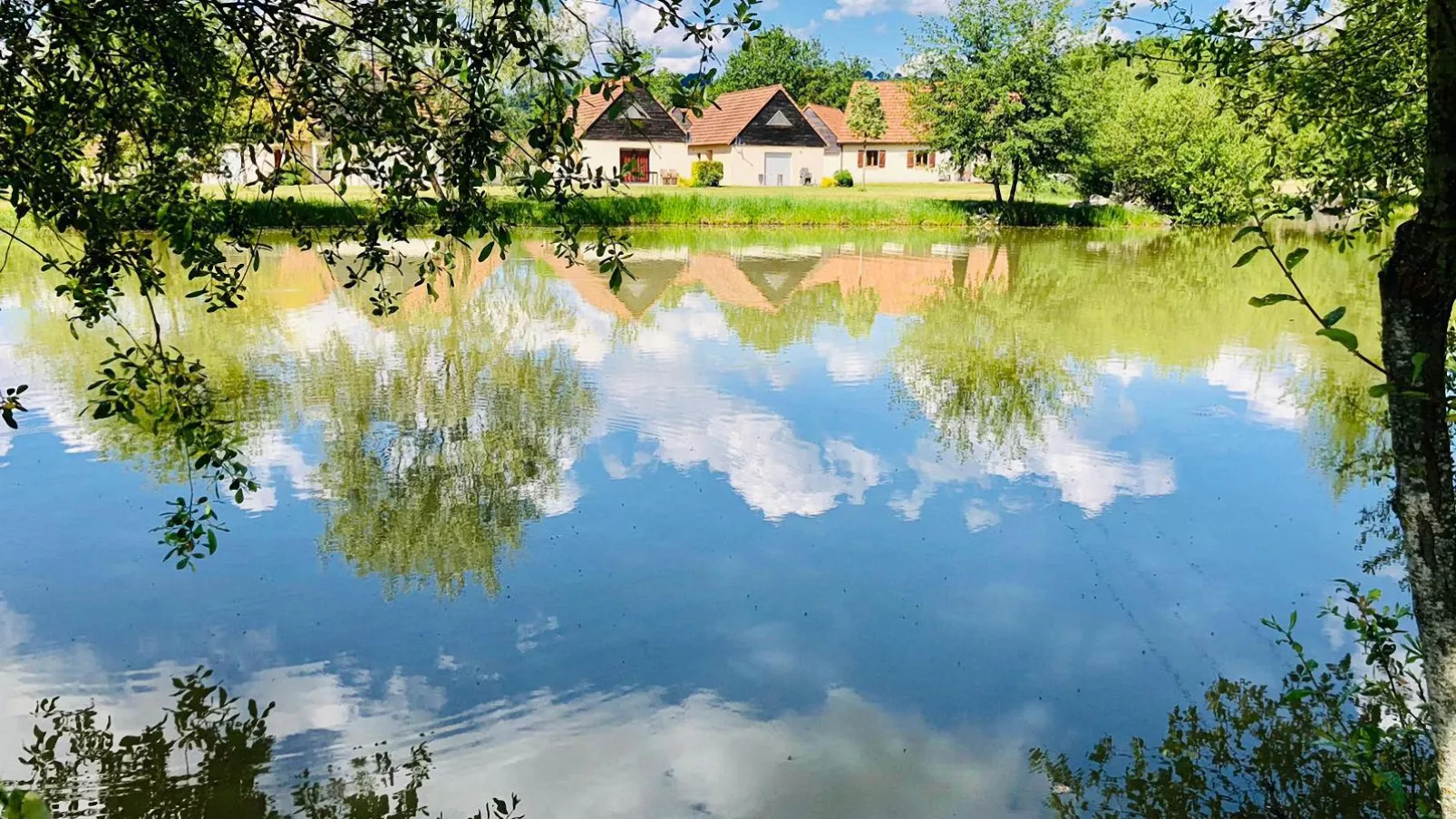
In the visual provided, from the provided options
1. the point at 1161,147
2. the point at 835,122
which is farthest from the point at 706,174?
the point at 1161,147

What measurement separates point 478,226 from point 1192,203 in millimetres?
42379

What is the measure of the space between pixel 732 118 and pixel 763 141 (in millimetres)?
2169

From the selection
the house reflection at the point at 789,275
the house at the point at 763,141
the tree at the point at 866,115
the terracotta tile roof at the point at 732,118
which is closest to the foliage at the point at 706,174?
the terracotta tile roof at the point at 732,118

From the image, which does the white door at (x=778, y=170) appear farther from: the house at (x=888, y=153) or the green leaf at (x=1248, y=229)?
the green leaf at (x=1248, y=229)

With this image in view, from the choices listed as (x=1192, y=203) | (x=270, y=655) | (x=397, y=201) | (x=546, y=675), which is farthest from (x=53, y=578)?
(x=1192, y=203)

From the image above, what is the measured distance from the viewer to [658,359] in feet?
48.0

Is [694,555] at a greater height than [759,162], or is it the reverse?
[759,162]

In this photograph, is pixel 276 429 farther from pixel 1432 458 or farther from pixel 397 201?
pixel 1432 458

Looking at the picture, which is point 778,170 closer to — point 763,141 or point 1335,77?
point 763,141

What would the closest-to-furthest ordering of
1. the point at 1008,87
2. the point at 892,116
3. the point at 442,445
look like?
the point at 442,445, the point at 1008,87, the point at 892,116

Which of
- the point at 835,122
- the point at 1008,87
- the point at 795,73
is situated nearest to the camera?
the point at 1008,87

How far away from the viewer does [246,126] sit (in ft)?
13.2

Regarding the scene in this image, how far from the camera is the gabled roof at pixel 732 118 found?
59.0m

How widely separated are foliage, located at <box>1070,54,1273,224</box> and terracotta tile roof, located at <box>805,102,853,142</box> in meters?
23.1
